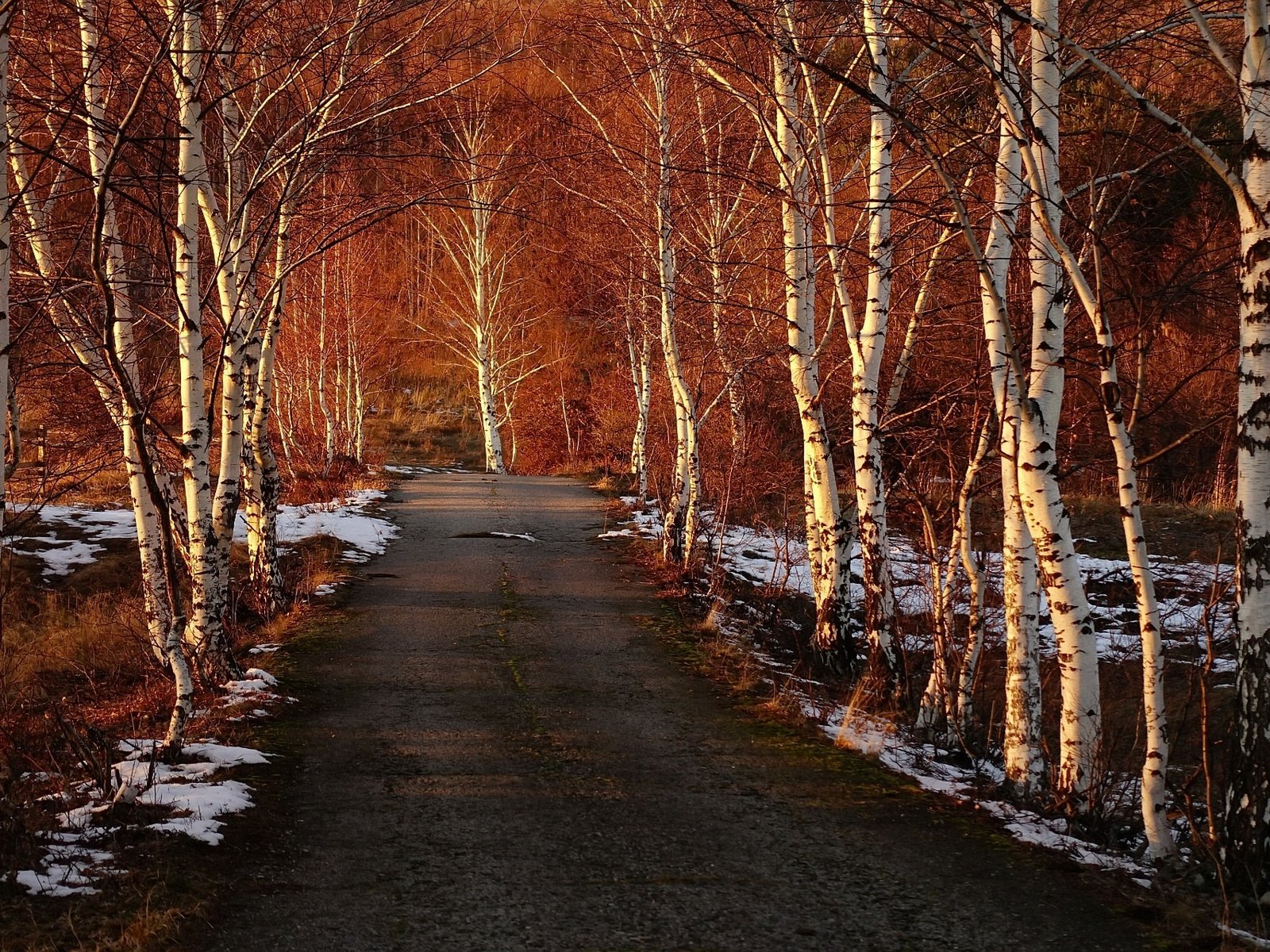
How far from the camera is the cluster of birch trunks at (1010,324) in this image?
4.75m

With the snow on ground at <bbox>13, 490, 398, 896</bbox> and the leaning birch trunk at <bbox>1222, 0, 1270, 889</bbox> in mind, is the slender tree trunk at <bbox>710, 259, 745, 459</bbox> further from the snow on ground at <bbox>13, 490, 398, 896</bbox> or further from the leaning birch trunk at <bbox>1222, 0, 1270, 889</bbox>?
the leaning birch trunk at <bbox>1222, 0, 1270, 889</bbox>

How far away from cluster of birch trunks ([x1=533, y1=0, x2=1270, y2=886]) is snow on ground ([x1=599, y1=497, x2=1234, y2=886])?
301 mm

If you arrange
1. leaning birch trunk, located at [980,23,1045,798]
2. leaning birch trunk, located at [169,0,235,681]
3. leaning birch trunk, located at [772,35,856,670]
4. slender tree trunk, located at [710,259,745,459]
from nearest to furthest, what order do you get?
leaning birch trunk, located at [980,23,1045,798] < leaning birch trunk, located at [169,0,235,681] < leaning birch trunk, located at [772,35,856,670] < slender tree trunk, located at [710,259,745,459]

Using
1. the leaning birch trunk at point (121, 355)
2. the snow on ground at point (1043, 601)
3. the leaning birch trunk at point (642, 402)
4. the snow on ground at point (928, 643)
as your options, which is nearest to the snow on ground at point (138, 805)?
the leaning birch trunk at point (121, 355)

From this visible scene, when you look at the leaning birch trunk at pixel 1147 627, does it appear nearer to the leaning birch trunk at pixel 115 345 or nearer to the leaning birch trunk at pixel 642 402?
the leaning birch trunk at pixel 115 345

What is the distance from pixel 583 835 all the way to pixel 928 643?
8250mm

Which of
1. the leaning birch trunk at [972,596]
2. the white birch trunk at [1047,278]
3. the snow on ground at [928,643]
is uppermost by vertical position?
the white birch trunk at [1047,278]

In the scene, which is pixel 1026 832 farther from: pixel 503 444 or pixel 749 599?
pixel 503 444

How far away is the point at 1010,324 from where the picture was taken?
6012 mm

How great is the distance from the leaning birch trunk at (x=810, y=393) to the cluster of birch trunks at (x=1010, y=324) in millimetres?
24

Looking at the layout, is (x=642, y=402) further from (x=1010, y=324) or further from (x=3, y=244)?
(x=3, y=244)

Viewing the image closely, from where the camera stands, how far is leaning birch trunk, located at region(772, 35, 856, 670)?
9.89 m

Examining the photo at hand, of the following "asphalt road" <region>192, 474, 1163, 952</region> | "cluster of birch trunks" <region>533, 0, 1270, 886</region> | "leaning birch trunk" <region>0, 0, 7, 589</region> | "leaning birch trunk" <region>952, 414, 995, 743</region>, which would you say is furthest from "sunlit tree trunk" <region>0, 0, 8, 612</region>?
"leaning birch trunk" <region>952, 414, 995, 743</region>

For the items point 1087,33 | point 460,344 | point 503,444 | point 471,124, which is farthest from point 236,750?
point 460,344
